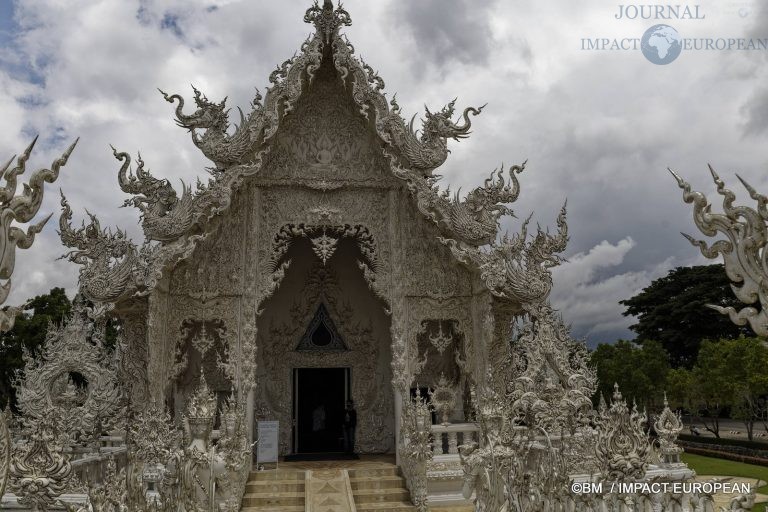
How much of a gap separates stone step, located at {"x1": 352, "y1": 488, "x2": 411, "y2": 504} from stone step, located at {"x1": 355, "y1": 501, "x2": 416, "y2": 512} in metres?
0.08

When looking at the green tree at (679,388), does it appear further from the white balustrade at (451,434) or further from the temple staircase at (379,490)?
the temple staircase at (379,490)

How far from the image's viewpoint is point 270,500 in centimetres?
780

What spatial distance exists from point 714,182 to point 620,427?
220 cm

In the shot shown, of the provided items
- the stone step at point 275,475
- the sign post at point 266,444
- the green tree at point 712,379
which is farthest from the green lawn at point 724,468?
the sign post at point 266,444

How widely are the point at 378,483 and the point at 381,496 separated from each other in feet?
0.96

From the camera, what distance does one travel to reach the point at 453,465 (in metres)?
8.10

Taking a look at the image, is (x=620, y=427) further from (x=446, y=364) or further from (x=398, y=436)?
(x=446, y=364)

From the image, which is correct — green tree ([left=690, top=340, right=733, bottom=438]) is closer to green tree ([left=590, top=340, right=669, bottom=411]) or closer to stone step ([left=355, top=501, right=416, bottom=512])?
green tree ([left=590, top=340, right=669, bottom=411])

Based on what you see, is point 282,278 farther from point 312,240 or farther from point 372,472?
point 372,472

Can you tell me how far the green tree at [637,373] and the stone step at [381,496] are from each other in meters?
15.8

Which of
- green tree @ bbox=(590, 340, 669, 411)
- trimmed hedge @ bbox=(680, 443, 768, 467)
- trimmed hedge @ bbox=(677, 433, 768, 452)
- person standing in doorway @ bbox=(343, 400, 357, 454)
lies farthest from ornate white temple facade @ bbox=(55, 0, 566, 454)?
green tree @ bbox=(590, 340, 669, 411)

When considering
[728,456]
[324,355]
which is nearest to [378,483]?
[324,355]

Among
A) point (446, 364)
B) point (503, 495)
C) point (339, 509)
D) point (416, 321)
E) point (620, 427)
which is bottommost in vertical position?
point (339, 509)

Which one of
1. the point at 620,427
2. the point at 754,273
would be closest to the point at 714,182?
the point at 754,273
